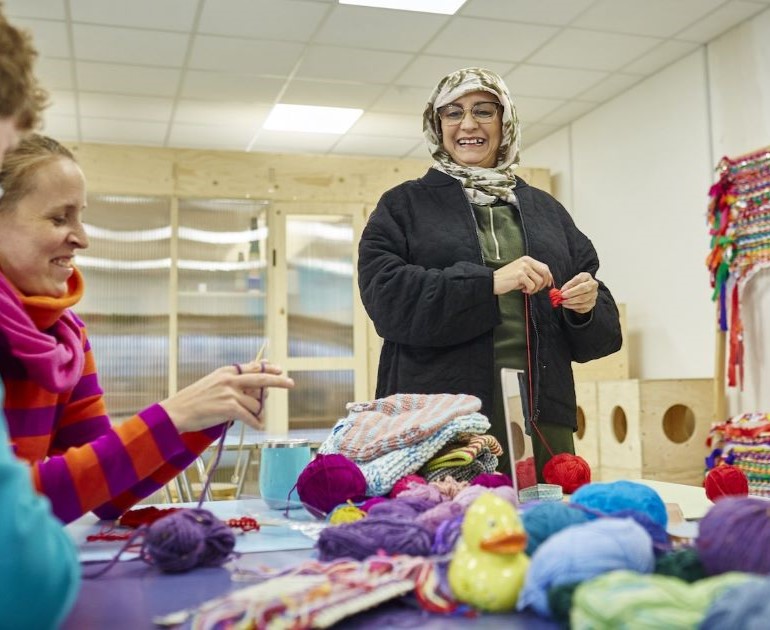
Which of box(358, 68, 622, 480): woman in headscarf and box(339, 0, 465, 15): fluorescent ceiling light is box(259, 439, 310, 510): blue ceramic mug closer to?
box(358, 68, 622, 480): woman in headscarf

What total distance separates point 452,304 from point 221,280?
13.0ft

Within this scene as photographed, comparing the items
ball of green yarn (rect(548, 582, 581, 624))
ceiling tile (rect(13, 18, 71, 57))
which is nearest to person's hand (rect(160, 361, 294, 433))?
ball of green yarn (rect(548, 582, 581, 624))

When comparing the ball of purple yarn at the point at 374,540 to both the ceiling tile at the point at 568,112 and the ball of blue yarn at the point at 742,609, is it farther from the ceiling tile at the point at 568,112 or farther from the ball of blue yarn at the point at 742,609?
the ceiling tile at the point at 568,112

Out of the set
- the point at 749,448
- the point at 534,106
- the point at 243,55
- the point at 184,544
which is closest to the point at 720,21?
the point at 534,106

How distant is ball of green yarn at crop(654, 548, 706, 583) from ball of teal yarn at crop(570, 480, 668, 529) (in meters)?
0.14

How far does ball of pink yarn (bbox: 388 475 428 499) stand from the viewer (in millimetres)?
1034

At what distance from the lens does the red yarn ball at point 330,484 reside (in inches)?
41.3

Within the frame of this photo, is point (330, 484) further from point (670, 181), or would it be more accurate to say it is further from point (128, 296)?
point (128, 296)

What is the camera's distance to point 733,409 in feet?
13.5

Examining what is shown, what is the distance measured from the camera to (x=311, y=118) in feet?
17.7

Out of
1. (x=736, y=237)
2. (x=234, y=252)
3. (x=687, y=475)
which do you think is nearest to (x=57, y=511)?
(x=736, y=237)

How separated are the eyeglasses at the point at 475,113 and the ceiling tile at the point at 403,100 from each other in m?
3.25

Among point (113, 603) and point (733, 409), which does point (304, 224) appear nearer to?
point (733, 409)

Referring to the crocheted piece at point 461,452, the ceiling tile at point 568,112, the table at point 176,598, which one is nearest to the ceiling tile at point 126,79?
the ceiling tile at point 568,112
